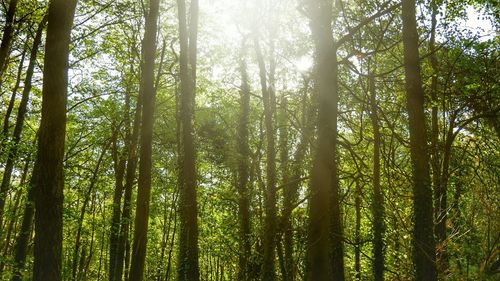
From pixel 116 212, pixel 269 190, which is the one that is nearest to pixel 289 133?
pixel 269 190

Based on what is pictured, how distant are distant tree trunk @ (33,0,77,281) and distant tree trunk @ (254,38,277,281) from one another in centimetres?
458

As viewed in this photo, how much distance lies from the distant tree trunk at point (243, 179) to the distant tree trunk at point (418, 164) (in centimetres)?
526

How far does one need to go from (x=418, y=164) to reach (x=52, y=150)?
7277mm

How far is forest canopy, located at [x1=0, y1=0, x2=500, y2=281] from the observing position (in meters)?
7.49

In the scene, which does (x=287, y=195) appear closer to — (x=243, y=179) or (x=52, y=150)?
(x=243, y=179)

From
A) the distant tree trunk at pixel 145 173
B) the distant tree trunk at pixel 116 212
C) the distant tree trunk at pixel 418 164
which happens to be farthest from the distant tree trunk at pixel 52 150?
the distant tree trunk at pixel 116 212

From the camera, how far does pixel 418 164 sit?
977cm

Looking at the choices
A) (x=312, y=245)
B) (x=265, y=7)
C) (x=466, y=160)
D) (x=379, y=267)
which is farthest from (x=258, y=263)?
(x=265, y=7)

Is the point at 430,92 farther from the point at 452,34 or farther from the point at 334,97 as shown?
the point at 334,97

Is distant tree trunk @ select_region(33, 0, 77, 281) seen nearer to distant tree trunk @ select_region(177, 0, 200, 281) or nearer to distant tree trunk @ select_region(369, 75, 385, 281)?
distant tree trunk @ select_region(177, 0, 200, 281)

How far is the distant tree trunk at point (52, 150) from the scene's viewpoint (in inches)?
277

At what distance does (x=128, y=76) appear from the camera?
19266mm

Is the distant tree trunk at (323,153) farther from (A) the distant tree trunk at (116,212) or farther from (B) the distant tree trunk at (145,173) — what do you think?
(A) the distant tree trunk at (116,212)

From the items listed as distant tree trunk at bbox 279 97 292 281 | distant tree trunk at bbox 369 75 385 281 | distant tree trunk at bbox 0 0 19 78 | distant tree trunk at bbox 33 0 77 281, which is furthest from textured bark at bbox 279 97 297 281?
distant tree trunk at bbox 0 0 19 78
